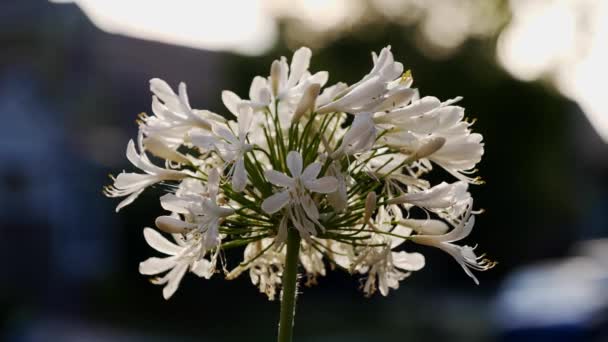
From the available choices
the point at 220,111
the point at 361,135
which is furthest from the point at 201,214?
the point at 220,111

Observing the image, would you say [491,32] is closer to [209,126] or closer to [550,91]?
[550,91]

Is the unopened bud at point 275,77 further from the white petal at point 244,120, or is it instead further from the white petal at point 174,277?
the white petal at point 174,277

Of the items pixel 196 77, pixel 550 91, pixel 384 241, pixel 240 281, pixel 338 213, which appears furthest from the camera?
pixel 196 77

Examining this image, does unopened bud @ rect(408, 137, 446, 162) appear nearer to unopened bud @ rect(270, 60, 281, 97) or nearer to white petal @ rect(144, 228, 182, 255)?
unopened bud @ rect(270, 60, 281, 97)

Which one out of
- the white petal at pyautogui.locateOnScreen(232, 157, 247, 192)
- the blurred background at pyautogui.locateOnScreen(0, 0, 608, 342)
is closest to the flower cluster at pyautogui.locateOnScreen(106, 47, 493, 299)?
the white petal at pyautogui.locateOnScreen(232, 157, 247, 192)

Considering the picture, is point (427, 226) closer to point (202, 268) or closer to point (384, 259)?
point (384, 259)

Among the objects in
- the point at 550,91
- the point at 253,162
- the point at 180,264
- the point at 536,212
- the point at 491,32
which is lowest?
the point at 180,264

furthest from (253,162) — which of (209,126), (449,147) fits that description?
(449,147)
